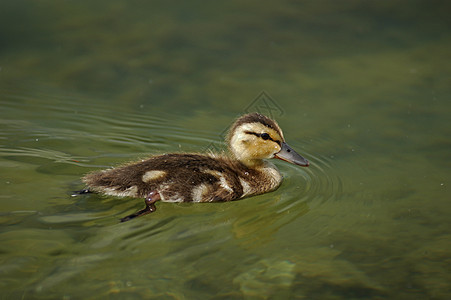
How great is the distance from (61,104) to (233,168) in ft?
6.50

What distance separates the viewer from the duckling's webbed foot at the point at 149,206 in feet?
12.1

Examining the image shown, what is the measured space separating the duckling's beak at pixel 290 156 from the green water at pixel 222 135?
6.7 inches

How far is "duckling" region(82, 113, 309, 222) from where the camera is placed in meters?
3.98

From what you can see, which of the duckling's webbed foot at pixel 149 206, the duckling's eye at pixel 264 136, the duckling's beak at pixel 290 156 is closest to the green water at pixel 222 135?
the duckling's webbed foot at pixel 149 206

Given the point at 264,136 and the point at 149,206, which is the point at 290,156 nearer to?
the point at 264,136

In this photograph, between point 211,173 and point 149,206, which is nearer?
point 149,206

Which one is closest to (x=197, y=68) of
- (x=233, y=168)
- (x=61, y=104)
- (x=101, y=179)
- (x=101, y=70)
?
(x=101, y=70)

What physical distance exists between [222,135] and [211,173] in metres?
0.93

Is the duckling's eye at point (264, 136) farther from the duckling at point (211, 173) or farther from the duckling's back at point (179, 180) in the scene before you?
the duckling's back at point (179, 180)

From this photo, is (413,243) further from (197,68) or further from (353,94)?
(197,68)

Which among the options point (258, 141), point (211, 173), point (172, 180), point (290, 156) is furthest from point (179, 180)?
point (290, 156)

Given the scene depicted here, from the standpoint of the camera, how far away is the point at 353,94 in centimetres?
560

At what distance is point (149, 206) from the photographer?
12.7 feet

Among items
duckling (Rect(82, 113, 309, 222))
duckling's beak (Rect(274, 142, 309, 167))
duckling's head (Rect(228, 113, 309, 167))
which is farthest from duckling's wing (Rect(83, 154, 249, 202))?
duckling's beak (Rect(274, 142, 309, 167))
